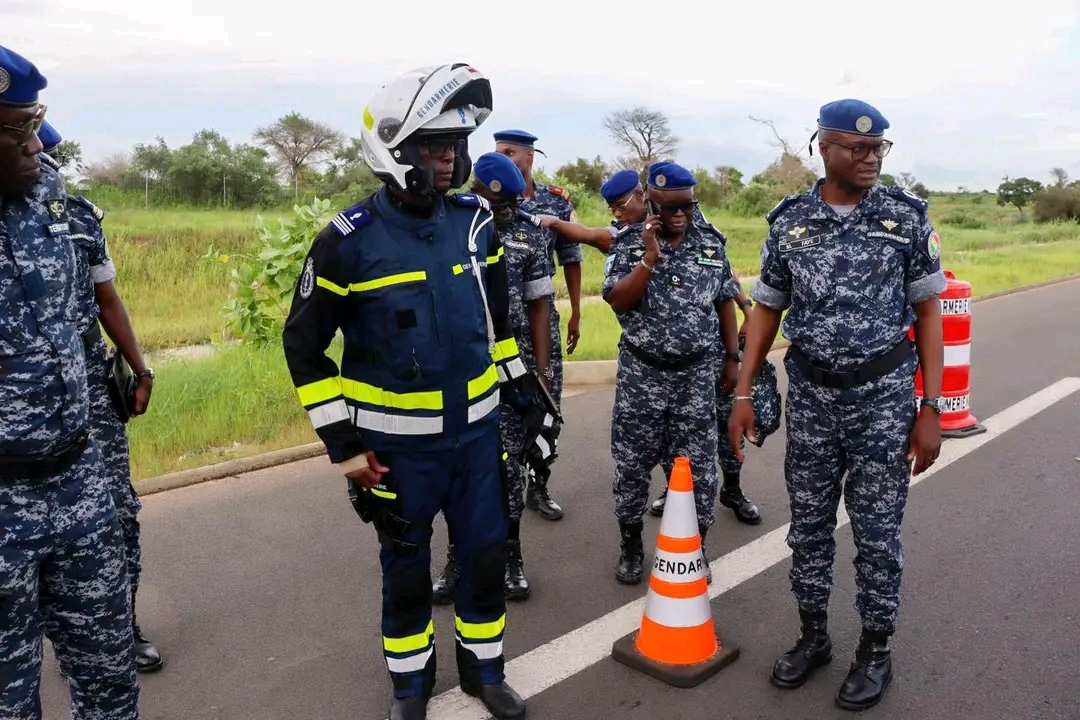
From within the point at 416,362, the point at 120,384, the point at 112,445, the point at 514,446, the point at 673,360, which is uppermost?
the point at 416,362

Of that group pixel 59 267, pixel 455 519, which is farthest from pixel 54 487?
pixel 455 519

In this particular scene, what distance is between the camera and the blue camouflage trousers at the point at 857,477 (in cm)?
326

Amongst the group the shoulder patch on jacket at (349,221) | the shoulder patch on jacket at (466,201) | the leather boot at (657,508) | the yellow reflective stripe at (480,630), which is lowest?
the leather boot at (657,508)

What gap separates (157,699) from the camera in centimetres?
341

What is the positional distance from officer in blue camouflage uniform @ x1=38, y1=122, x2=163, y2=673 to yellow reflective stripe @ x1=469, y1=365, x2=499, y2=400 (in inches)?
49.8

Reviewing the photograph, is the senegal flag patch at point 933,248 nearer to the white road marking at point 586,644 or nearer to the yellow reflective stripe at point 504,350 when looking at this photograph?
the yellow reflective stripe at point 504,350

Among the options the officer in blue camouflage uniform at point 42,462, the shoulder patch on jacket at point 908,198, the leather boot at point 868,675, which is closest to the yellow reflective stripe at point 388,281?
the officer in blue camouflage uniform at point 42,462

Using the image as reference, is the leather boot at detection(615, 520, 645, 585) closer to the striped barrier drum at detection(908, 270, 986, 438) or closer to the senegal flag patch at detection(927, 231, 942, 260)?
the senegal flag patch at detection(927, 231, 942, 260)

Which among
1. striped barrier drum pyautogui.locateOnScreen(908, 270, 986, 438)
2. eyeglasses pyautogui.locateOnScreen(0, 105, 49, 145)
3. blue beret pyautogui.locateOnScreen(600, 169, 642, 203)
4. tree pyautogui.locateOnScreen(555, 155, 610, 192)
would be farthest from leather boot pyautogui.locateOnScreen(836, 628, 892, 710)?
tree pyautogui.locateOnScreen(555, 155, 610, 192)

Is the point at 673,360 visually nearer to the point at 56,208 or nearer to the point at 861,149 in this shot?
the point at 861,149

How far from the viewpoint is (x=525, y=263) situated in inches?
170

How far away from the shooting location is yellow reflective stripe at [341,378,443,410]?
2982mm

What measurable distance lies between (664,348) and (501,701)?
169cm

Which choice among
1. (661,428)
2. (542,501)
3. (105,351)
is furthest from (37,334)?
(542,501)
